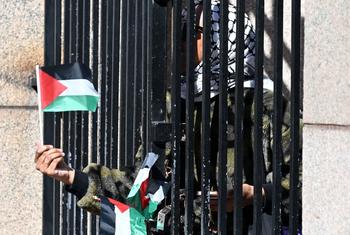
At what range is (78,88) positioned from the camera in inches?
178

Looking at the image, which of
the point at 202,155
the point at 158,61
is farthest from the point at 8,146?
the point at 202,155

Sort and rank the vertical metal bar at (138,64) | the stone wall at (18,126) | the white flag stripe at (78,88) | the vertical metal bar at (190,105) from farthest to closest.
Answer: the stone wall at (18,126) → the vertical metal bar at (138,64) → the white flag stripe at (78,88) → the vertical metal bar at (190,105)

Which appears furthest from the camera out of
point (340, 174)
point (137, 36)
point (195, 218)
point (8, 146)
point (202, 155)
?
point (8, 146)

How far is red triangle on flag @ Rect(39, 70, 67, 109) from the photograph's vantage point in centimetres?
455

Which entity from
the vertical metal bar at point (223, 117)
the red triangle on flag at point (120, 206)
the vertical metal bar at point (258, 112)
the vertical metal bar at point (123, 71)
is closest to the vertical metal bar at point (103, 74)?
the vertical metal bar at point (123, 71)

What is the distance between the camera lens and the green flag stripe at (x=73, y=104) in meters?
4.48

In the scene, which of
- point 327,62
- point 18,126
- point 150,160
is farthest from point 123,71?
point 327,62

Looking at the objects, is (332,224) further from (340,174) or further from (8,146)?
(8,146)

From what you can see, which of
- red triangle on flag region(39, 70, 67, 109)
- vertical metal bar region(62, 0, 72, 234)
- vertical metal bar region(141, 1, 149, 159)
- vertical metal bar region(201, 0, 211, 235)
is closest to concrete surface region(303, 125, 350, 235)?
vertical metal bar region(201, 0, 211, 235)

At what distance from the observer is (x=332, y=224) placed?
3.59 metres

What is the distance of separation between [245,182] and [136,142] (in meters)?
0.83

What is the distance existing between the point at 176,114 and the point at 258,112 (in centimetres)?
43

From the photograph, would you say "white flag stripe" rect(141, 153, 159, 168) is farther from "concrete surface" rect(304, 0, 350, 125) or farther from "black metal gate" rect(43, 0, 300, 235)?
"concrete surface" rect(304, 0, 350, 125)

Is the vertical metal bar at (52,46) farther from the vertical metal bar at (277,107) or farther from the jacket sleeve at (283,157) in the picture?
the vertical metal bar at (277,107)
